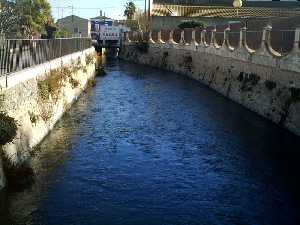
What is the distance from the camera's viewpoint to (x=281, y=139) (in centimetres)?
2839

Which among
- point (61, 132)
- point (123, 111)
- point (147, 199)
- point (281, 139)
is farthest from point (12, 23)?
point (147, 199)

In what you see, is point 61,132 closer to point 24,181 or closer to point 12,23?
point 24,181

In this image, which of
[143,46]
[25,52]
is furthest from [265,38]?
[143,46]

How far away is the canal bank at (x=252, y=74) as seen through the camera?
3036 cm

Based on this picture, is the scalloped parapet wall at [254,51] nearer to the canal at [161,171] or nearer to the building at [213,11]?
the canal at [161,171]

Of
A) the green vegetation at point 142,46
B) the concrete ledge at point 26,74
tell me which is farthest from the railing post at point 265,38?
the green vegetation at point 142,46

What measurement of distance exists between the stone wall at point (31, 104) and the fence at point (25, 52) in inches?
16.2

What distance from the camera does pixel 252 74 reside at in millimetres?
38250

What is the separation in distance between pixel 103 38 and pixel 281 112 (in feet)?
266

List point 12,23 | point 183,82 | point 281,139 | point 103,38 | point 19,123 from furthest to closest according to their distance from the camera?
point 103,38 → point 12,23 → point 183,82 → point 281,139 → point 19,123

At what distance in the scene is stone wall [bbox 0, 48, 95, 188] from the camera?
2047 centimetres

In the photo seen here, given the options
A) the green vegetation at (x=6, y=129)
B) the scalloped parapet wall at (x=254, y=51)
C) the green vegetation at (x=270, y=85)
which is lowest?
the green vegetation at (x=6, y=129)

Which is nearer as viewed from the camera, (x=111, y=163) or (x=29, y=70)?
(x=111, y=163)

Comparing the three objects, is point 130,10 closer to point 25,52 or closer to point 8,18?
point 8,18
